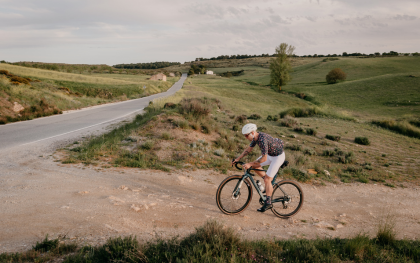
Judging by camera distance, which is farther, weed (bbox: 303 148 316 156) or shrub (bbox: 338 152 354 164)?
weed (bbox: 303 148 316 156)

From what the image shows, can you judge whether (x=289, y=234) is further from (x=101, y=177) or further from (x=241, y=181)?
(x=101, y=177)

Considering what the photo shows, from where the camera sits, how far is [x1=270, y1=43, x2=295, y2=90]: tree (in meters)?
65.1

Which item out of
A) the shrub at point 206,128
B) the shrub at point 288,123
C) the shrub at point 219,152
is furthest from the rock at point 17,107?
the shrub at point 288,123

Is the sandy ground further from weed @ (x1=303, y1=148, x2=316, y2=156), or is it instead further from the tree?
the tree

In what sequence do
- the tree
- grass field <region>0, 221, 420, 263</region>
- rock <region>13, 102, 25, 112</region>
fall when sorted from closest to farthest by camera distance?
grass field <region>0, 221, 420, 263</region>
rock <region>13, 102, 25, 112</region>
the tree

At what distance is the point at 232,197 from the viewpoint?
607cm

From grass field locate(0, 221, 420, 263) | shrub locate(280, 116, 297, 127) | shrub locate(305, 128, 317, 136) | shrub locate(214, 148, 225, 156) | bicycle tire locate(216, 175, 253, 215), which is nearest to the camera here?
grass field locate(0, 221, 420, 263)

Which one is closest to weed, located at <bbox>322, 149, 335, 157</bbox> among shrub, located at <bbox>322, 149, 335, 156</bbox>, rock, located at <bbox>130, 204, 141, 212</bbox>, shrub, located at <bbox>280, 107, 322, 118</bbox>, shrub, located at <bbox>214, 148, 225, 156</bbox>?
shrub, located at <bbox>322, 149, 335, 156</bbox>

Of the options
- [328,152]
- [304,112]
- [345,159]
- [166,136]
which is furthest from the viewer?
[304,112]

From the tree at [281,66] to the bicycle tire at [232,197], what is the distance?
63.7 meters

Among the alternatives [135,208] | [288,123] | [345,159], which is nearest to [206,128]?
[345,159]

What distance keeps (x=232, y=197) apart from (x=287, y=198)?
4.86 feet

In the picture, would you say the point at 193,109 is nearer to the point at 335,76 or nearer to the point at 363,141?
the point at 363,141

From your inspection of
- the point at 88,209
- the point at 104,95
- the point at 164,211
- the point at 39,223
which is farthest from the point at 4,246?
the point at 104,95
